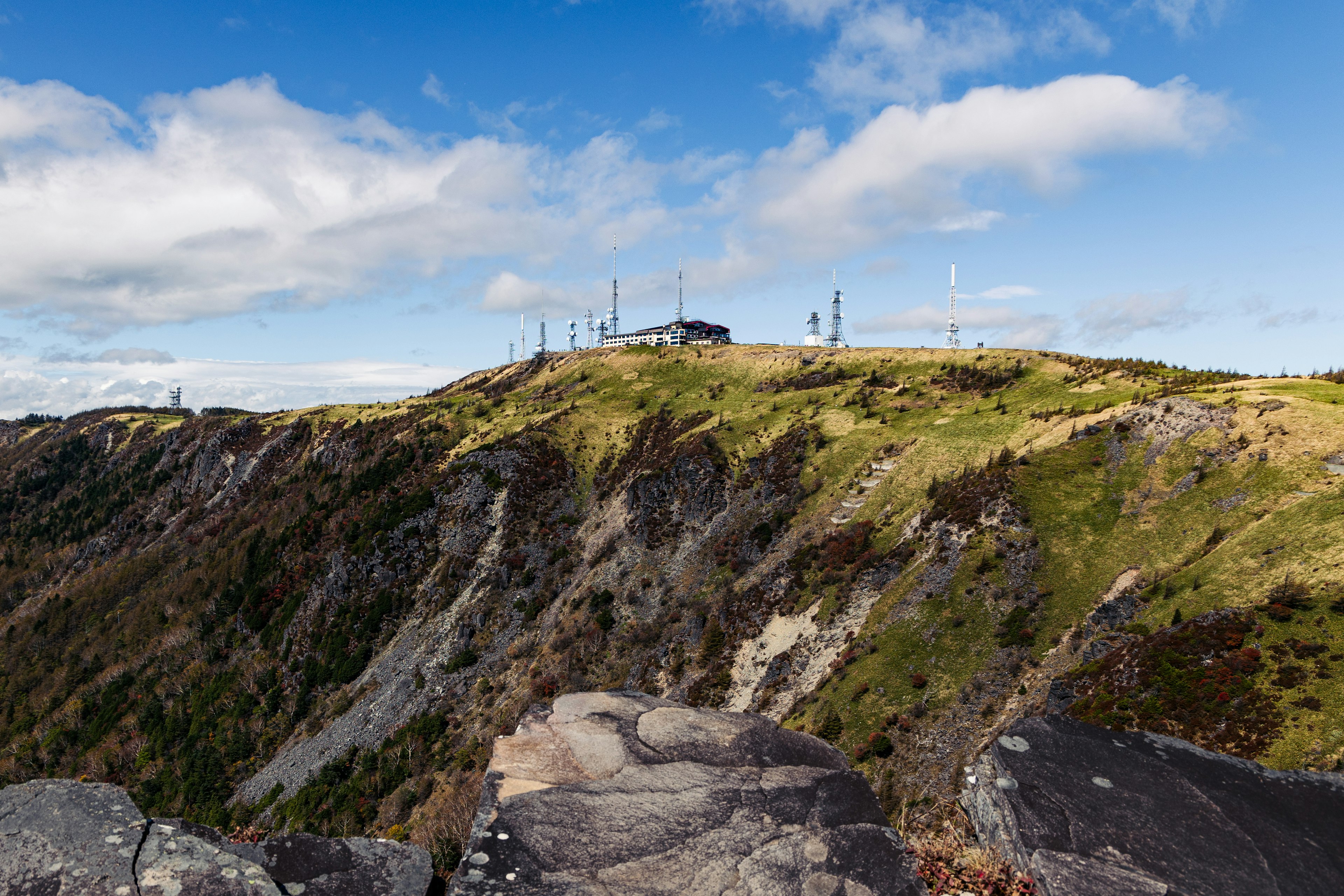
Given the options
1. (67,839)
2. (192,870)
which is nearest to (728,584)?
(192,870)

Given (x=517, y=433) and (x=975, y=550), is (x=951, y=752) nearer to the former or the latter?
(x=975, y=550)

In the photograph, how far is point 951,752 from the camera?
26.6 m

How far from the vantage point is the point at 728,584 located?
48.9 metres

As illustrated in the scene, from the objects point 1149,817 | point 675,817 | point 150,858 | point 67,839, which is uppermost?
point 67,839

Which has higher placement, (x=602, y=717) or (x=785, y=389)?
(x=785, y=389)

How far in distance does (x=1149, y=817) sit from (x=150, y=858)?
14999 millimetres

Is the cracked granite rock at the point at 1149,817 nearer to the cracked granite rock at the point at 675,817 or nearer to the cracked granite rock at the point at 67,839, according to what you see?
the cracked granite rock at the point at 675,817

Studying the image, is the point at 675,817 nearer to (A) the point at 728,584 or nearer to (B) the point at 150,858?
(B) the point at 150,858

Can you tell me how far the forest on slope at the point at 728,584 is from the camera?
26.5m

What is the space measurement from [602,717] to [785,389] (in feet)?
240

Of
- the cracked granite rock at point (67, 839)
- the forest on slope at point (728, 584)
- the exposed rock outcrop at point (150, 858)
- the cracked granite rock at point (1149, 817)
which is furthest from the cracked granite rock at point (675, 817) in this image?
the cracked granite rock at point (67, 839)

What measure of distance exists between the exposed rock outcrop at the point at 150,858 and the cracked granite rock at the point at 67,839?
11 mm

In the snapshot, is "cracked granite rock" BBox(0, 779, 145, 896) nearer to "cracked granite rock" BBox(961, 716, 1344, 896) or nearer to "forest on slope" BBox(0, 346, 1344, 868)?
"forest on slope" BBox(0, 346, 1344, 868)

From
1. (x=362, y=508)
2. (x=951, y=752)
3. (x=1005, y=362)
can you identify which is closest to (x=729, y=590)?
(x=951, y=752)
